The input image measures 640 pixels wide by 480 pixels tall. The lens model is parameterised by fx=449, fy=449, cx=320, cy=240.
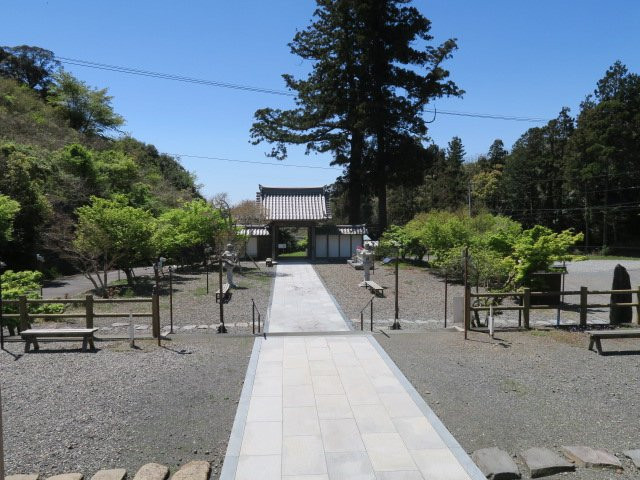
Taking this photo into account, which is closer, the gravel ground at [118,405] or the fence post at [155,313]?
the gravel ground at [118,405]

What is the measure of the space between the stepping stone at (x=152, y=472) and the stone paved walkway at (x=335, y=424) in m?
0.58

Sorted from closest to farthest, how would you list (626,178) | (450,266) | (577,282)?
1. (450,266)
2. (577,282)
3. (626,178)

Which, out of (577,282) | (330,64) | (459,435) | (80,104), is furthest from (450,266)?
(80,104)

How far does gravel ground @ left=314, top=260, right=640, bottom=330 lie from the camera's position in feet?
37.8

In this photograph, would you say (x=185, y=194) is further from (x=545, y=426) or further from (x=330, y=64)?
(x=545, y=426)

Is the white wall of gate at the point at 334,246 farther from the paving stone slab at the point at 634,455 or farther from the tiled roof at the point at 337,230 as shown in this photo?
the paving stone slab at the point at 634,455

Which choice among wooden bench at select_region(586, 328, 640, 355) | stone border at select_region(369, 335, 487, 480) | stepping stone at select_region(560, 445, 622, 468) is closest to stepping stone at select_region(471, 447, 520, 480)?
stone border at select_region(369, 335, 487, 480)

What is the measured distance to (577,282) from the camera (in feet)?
62.0

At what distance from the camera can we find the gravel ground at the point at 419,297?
11.5m

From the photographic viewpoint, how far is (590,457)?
4.52 meters

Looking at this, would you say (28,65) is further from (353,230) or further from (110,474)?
(110,474)

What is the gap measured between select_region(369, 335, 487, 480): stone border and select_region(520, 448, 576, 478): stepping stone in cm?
53

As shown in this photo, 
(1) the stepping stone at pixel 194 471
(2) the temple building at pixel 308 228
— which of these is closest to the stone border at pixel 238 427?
(1) the stepping stone at pixel 194 471

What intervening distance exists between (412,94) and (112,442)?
2670 cm
